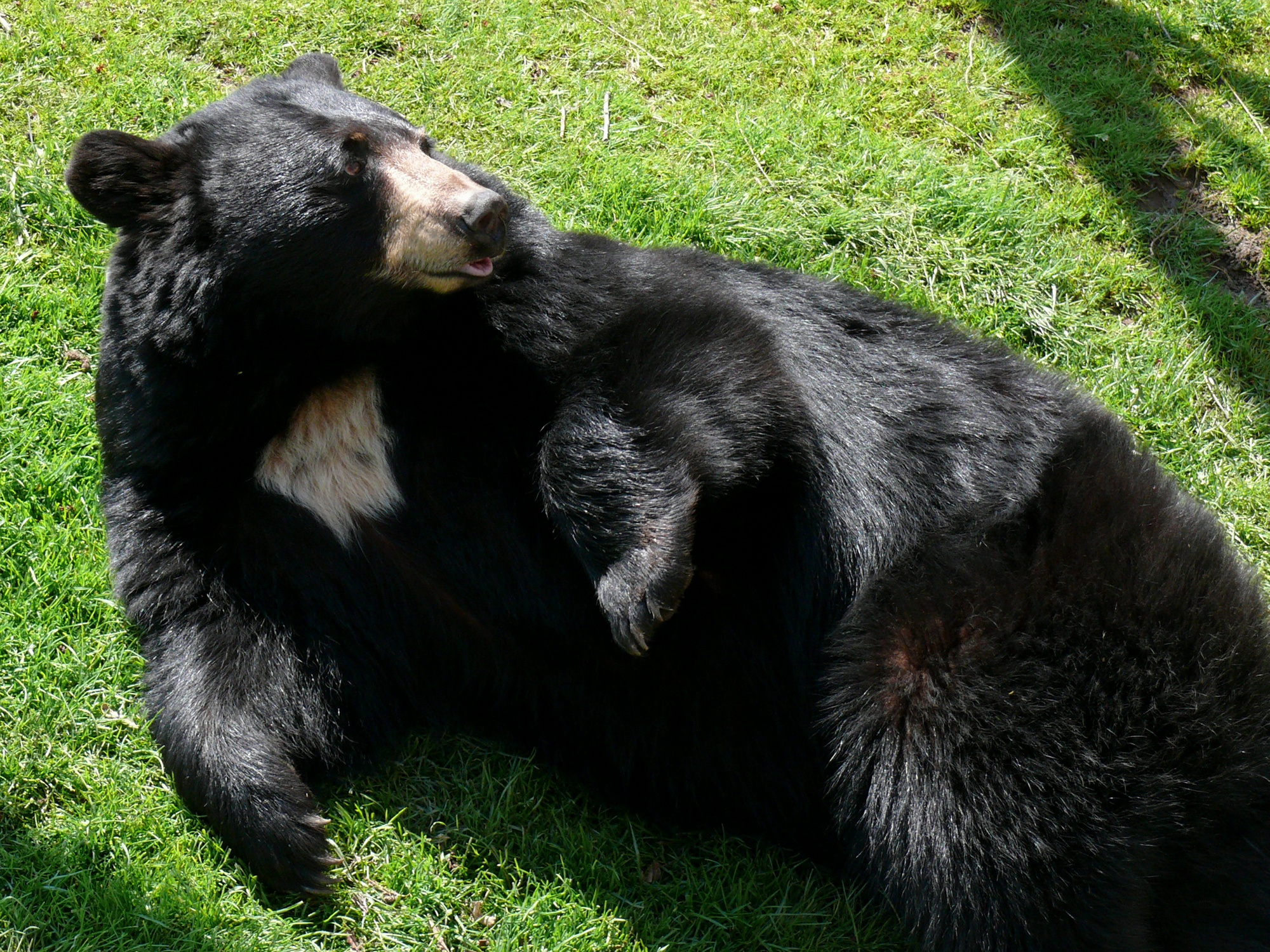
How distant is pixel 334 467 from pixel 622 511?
103cm

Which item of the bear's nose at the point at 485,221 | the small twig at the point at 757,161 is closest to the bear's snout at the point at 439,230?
the bear's nose at the point at 485,221

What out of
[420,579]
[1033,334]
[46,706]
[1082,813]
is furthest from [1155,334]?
[46,706]

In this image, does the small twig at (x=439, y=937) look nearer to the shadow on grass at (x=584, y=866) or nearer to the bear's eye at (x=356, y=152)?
the shadow on grass at (x=584, y=866)

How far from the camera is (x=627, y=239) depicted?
539 cm

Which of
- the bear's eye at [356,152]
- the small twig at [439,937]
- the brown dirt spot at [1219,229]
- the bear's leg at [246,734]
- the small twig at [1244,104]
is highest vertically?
the small twig at [1244,104]

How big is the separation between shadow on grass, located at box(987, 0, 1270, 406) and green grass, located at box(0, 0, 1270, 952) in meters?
0.02

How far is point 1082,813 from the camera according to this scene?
310cm

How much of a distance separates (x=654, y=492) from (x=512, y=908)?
4.59 ft

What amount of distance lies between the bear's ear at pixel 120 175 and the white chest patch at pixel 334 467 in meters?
0.80

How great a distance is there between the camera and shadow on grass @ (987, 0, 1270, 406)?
5.20 m

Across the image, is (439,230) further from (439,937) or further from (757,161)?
(757,161)

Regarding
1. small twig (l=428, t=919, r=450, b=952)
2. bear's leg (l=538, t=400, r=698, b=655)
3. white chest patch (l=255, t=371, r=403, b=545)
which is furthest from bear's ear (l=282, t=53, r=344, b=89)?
small twig (l=428, t=919, r=450, b=952)

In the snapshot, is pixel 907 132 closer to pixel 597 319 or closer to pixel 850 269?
pixel 850 269

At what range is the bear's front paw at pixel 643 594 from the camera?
3.29 metres
